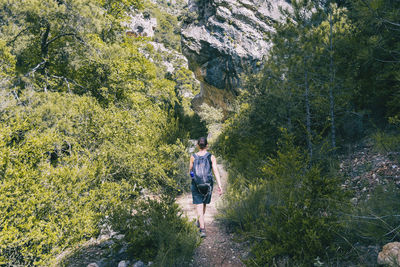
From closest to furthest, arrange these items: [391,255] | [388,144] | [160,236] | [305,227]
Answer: [391,255] < [305,227] < [160,236] < [388,144]

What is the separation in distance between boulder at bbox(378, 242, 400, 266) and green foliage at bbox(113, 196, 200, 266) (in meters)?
2.05

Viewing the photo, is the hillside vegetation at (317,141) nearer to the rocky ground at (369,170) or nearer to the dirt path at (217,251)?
the rocky ground at (369,170)

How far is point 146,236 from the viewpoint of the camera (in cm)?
302

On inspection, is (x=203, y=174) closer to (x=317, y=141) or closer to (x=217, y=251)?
(x=217, y=251)

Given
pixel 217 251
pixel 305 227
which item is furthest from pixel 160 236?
pixel 305 227

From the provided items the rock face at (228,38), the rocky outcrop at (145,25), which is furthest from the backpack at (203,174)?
the rocky outcrop at (145,25)

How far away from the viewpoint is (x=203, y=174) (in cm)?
352

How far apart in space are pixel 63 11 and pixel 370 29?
9.48m

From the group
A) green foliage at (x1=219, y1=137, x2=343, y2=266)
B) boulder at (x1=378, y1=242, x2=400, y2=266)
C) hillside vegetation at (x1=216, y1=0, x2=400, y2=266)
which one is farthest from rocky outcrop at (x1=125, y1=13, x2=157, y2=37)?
boulder at (x1=378, y1=242, x2=400, y2=266)

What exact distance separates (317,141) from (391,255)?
14.0ft

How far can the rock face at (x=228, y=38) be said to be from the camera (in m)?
15.0

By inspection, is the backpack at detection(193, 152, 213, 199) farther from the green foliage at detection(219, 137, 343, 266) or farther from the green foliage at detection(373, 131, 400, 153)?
the green foliage at detection(373, 131, 400, 153)

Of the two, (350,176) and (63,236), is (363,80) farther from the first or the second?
(63,236)

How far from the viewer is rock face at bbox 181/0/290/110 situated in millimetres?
15008
